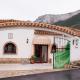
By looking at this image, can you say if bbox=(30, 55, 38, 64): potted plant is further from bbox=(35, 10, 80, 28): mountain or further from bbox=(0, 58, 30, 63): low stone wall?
bbox=(35, 10, 80, 28): mountain

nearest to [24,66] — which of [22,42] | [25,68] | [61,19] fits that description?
[25,68]

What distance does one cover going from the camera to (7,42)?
32719mm

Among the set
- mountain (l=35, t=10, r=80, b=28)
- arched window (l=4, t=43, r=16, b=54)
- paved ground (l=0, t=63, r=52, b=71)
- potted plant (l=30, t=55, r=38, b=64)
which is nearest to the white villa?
arched window (l=4, t=43, r=16, b=54)

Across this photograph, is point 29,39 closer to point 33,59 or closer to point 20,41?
point 20,41

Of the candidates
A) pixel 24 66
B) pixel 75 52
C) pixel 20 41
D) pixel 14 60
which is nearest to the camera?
pixel 24 66

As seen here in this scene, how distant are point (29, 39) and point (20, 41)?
0.92 metres

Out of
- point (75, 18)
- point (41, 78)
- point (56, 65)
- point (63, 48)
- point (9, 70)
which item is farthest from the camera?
point (75, 18)

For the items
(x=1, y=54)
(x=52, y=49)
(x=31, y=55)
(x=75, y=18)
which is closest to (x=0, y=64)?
(x=1, y=54)

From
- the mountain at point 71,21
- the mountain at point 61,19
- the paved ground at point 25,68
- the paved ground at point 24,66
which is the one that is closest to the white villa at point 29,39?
the paved ground at point 24,66

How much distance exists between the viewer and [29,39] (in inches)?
1296

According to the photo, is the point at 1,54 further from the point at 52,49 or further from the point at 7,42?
the point at 52,49

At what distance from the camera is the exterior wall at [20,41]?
32.5 metres

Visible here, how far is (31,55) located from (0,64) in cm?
320

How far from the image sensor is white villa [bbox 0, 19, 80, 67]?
3250 cm
